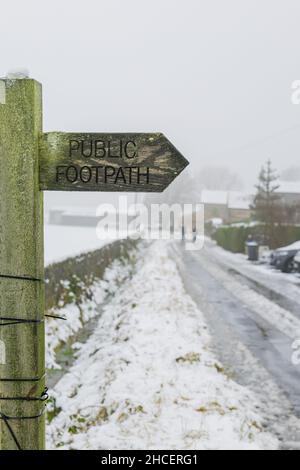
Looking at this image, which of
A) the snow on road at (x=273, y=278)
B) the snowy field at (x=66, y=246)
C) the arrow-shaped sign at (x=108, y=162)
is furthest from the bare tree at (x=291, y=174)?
the arrow-shaped sign at (x=108, y=162)

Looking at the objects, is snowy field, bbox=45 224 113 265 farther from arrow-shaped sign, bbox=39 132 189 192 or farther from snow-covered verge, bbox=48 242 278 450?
arrow-shaped sign, bbox=39 132 189 192

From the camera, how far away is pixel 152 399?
6008 millimetres

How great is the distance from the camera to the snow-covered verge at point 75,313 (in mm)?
9234

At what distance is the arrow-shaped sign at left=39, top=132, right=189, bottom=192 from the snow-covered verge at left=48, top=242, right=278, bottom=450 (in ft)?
11.2

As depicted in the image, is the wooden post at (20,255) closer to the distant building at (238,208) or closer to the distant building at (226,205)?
the distant building at (226,205)

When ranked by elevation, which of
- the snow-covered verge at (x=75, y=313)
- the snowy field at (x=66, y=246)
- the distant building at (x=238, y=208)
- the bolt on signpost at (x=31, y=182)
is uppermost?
the distant building at (x=238, y=208)

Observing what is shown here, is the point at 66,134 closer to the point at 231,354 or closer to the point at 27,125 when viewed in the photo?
the point at 27,125

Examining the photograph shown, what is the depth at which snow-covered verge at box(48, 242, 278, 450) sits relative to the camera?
5.20 meters

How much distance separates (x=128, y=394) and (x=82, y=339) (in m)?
4.51

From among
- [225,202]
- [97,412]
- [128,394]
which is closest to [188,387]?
[128,394]

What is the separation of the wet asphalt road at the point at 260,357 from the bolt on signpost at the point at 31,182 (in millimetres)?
3856

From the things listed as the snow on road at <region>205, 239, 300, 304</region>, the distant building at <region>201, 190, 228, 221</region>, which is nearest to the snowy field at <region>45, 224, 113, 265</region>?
the snow on road at <region>205, 239, 300, 304</region>

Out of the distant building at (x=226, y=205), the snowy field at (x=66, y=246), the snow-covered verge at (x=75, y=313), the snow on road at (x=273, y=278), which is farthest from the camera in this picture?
the distant building at (x=226, y=205)

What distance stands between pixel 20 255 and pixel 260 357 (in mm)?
7232
